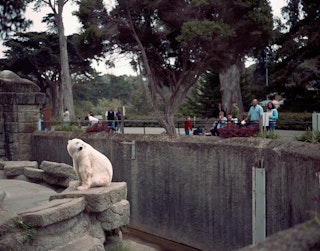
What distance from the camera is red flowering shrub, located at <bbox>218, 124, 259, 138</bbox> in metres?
9.69

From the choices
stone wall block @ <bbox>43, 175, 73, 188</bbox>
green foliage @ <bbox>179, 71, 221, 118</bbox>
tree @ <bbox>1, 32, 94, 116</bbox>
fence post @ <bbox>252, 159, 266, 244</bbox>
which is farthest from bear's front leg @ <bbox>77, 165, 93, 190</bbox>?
tree @ <bbox>1, 32, 94, 116</bbox>

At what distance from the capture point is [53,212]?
6.63 metres

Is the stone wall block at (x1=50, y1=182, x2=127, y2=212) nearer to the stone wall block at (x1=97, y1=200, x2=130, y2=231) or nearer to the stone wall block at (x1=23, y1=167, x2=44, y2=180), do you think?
the stone wall block at (x1=97, y1=200, x2=130, y2=231)

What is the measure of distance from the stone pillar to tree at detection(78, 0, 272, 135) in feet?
13.5

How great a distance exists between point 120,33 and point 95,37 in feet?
5.24

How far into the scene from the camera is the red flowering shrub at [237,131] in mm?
9688

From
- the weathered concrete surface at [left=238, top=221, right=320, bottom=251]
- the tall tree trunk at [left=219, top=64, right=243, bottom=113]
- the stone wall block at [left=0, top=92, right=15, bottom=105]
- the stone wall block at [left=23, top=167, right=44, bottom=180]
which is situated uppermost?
the tall tree trunk at [left=219, top=64, right=243, bottom=113]

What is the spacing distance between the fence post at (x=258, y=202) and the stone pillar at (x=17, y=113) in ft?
29.8

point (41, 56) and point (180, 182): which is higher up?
point (41, 56)

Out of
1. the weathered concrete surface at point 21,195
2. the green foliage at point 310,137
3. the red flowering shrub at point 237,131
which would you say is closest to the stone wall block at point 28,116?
the weathered concrete surface at point 21,195

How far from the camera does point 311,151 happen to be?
7469 millimetres

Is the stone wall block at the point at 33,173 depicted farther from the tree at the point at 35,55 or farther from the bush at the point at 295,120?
the tree at the point at 35,55

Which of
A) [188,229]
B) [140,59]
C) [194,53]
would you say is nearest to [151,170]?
[188,229]

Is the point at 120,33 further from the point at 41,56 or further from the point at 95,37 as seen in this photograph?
the point at 41,56
